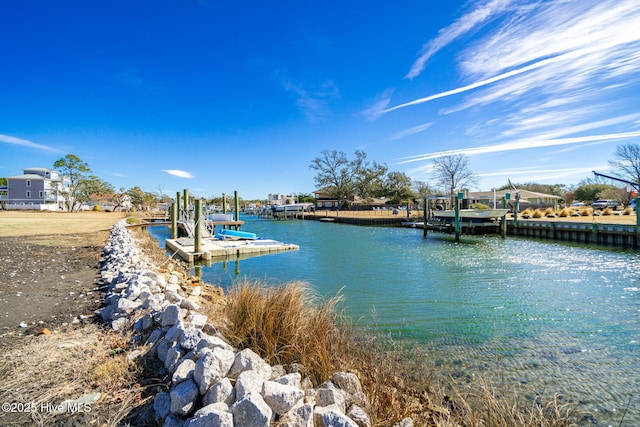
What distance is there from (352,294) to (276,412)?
656 cm

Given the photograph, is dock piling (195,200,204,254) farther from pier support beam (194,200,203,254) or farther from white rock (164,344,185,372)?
white rock (164,344,185,372)

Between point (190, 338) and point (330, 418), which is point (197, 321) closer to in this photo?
point (190, 338)

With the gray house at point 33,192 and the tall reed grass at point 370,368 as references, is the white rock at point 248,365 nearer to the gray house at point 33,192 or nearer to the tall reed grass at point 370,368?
the tall reed grass at point 370,368

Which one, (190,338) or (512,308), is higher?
(190,338)

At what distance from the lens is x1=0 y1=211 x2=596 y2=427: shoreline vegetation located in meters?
2.57

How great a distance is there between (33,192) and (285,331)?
229 ft

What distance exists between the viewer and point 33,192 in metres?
54.3

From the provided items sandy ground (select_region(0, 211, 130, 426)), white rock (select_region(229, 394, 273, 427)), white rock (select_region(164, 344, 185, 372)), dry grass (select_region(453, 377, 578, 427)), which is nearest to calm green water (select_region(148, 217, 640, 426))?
dry grass (select_region(453, 377, 578, 427))

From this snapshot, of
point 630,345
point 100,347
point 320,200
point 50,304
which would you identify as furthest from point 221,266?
point 320,200

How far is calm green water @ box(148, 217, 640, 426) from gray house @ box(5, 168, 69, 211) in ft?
195

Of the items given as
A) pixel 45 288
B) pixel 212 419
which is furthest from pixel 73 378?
pixel 45 288

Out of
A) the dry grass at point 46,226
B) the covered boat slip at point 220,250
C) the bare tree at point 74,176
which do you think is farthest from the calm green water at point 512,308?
the bare tree at point 74,176

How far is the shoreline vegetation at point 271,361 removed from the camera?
2.57m

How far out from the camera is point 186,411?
2.30 metres
